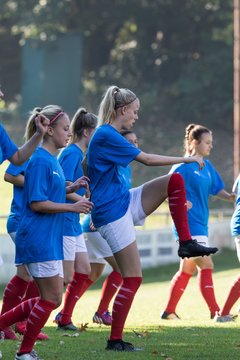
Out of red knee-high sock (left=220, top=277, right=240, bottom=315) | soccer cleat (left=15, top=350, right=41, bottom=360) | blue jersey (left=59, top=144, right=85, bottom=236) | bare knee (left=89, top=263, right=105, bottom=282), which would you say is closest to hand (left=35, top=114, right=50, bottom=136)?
soccer cleat (left=15, top=350, right=41, bottom=360)

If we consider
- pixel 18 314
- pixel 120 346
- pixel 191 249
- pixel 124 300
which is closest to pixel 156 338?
pixel 120 346

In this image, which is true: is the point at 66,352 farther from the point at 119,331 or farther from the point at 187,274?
the point at 187,274

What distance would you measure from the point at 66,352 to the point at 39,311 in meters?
0.77

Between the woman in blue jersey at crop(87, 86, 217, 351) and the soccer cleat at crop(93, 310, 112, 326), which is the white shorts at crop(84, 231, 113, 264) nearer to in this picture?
the soccer cleat at crop(93, 310, 112, 326)

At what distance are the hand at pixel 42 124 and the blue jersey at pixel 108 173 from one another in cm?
81

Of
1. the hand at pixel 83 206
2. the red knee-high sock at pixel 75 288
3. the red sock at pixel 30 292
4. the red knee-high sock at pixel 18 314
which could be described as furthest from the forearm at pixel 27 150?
the red knee-high sock at pixel 75 288

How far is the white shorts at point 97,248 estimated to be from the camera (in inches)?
431

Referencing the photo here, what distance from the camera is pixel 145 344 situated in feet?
28.7

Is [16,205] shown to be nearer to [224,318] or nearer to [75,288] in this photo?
[75,288]

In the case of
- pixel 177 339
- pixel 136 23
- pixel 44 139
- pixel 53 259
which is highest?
pixel 136 23

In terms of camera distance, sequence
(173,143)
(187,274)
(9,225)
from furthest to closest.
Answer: (173,143) → (187,274) → (9,225)

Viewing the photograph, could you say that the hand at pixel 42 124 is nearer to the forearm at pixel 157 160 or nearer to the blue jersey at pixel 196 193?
the forearm at pixel 157 160

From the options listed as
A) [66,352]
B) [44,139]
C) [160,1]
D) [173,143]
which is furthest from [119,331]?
[160,1]

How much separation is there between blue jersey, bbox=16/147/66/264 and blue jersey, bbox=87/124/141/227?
53cm
